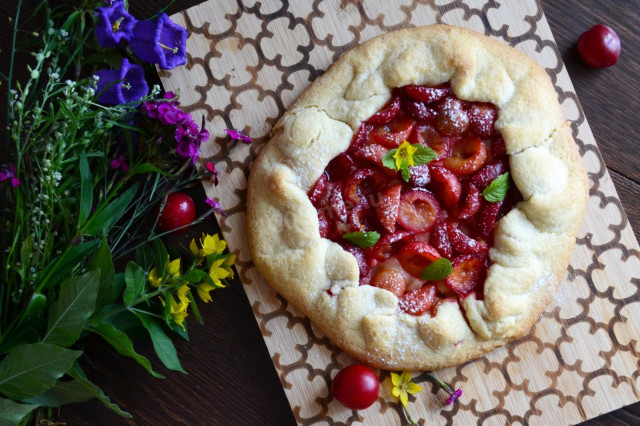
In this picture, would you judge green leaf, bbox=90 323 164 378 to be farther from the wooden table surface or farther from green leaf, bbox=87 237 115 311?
the wooden table surface

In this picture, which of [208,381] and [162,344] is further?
[208,381]

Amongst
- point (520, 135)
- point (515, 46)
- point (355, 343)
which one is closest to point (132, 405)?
point (355, 343)

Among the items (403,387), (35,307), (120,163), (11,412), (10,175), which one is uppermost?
(10,175)

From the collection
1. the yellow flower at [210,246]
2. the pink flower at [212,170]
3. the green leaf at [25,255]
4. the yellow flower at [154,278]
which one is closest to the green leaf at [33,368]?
the green leaf at [25,255]

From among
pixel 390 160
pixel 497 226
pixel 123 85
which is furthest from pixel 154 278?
pixel 497 226

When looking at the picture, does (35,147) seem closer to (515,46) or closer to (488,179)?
(488,179)

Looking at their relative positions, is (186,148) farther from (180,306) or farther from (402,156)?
(402,156)

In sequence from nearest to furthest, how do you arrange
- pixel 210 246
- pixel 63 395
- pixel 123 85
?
1. pixel 63 395
2. pixel 123 85
3. pixel 210 246
